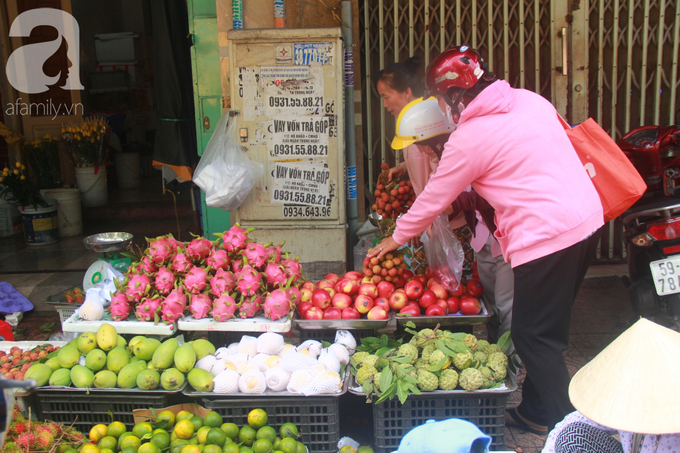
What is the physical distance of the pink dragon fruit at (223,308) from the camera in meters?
2.73

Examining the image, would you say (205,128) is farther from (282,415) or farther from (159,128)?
(282,415)

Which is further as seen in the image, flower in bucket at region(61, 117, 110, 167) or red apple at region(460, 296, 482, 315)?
flower in bucket at region(61, 117, 110, 167)

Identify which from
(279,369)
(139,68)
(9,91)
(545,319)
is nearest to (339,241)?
(279,369)

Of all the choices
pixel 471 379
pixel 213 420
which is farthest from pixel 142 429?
pixel 471 379

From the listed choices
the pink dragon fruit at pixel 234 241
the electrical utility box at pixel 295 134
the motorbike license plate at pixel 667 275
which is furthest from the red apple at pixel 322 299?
the motorbike license plate at pixel 667 275

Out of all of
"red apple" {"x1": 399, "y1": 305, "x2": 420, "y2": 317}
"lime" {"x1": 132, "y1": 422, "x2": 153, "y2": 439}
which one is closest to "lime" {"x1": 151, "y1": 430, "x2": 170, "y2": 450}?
"lime" {"x1": 132, "y1": 422, "x2": 153, "y2": 439}

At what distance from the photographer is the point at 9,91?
6738mm

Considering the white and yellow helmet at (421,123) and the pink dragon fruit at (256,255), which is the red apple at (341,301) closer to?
the pink dragon fruit at (256,255)

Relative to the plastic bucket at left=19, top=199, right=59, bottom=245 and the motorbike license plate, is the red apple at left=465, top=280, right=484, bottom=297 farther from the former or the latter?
the plastic bucket at left=19, top=199, right=59, bottom=245

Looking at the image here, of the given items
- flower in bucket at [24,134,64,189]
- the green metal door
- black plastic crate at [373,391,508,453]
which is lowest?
black plastic crate at [373,391,508,453]

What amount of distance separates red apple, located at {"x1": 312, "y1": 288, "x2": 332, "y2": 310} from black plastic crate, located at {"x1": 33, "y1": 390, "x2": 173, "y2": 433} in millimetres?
887

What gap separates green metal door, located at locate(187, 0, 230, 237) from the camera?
4766 millimetres

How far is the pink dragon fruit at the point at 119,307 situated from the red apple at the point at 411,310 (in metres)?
1.47

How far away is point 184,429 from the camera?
2.35 metres
